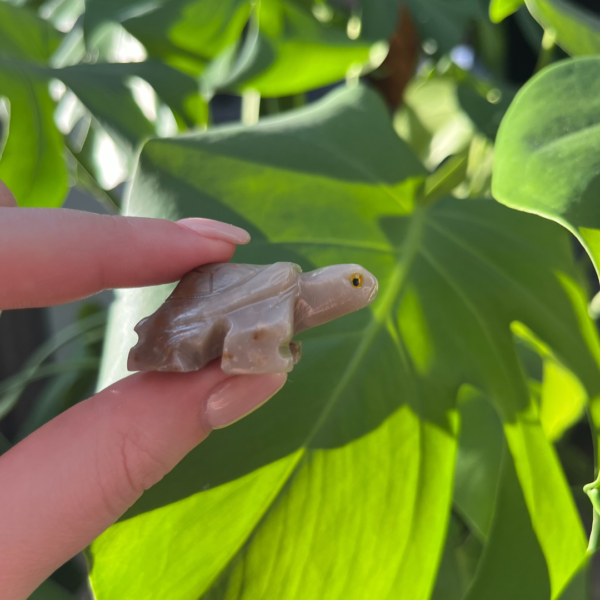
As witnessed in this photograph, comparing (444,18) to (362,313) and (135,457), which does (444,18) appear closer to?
(362,313)

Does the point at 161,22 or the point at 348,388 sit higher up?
the point at 161,22

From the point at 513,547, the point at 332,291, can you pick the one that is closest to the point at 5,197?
the point at 332,291

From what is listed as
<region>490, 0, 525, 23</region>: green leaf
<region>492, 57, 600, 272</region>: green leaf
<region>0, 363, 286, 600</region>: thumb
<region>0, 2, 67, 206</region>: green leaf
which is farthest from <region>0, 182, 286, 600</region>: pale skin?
<region>490, 0, 525, 23</region>: green leaf

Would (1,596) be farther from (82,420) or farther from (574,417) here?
(574,417)

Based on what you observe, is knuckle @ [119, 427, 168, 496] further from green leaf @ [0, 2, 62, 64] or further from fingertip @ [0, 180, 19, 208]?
green leaf @ [0, 2, 62, 64]

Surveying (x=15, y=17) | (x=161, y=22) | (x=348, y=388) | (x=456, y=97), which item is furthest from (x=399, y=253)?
(x=15, y=17)

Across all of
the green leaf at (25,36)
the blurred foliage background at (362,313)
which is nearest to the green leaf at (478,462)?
the blurred foliage background at (362,313)

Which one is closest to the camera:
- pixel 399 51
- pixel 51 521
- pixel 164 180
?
pixel 51 521

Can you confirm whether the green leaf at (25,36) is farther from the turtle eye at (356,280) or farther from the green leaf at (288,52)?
the turtle eye at (356,280)

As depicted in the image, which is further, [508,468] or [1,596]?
[508,468]
